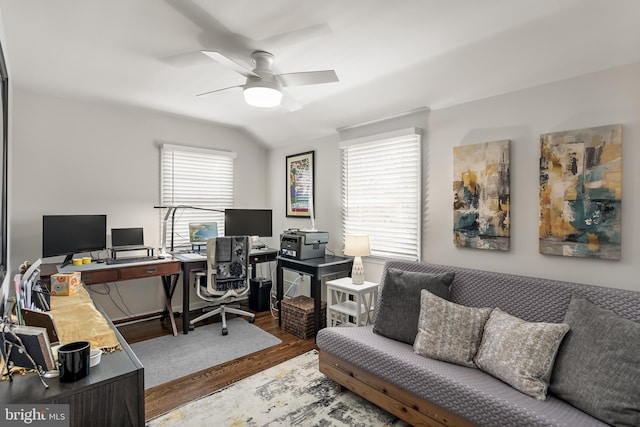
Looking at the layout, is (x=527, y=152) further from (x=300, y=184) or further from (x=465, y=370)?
(x=300, y=184)

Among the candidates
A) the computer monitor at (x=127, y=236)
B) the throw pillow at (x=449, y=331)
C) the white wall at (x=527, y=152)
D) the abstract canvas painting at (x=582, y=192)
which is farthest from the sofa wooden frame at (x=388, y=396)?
the computer monitor at (x=127, y=236)

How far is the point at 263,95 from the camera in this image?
2227 mm

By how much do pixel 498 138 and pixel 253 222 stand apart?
282 centimetres

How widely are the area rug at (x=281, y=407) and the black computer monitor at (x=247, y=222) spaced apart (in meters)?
1.90

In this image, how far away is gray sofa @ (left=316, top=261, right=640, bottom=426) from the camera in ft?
5.01

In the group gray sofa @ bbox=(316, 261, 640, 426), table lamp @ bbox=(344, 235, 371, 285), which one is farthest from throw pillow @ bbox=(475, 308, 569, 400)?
table lamp @ bbox=(344, 235, 371, 285)

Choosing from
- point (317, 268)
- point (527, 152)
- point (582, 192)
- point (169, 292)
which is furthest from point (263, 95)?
point (169, 292)

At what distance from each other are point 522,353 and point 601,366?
32 centimetres

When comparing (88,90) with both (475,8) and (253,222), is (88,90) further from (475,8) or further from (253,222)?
(475,8)

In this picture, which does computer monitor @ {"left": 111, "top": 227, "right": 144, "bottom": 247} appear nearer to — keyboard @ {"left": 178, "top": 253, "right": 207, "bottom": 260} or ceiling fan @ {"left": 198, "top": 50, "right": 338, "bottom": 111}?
keyboard @ {"left": 178, "top": 253, "right": 207, "bottom": 260}

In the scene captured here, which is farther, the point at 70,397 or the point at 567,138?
the point at 567,138

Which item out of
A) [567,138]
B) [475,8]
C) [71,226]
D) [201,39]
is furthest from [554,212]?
[71,226]

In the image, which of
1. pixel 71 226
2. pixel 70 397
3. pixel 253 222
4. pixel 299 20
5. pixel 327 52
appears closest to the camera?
pixel 70 397

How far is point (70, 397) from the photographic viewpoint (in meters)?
1.12
